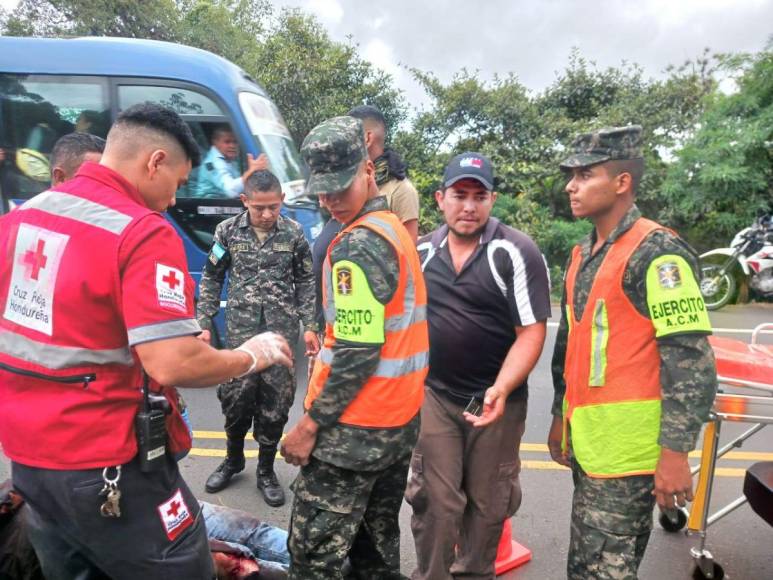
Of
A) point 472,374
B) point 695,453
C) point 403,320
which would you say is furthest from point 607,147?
point 695,453

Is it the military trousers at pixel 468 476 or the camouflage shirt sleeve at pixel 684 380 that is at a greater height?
the camouflage shirt sleeve at pixel 684 380

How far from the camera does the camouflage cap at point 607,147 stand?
195 centimetres

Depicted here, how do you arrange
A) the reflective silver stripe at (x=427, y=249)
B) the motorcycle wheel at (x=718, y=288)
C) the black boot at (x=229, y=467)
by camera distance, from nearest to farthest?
the reflective silver stripe at (x=427, y=249) < the black boot at (x=229, y=467) < the motorcycle wheel at (x=718, y=288)

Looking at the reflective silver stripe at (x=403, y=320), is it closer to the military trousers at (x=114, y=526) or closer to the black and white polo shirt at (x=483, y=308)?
the black and white polo shirt at (x=483, y=308)

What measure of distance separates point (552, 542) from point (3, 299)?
259cm

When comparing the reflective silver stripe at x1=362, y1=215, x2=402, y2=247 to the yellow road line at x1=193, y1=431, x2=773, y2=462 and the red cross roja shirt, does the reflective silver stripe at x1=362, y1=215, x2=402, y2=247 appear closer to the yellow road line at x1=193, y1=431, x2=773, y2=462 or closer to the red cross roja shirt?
the red cross roja shirt

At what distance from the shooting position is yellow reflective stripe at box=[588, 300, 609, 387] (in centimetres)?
187

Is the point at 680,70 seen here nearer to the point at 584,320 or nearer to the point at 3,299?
the point at 584,320

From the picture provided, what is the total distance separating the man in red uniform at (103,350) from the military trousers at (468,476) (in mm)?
1021

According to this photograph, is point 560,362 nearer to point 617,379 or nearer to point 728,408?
point 617,379

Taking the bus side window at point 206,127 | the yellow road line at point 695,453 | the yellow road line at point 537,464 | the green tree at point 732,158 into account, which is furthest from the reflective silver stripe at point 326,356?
the green tree at point 732,158

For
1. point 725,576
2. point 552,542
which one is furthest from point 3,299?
point 725,576

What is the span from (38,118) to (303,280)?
4.05 m

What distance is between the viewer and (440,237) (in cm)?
254
